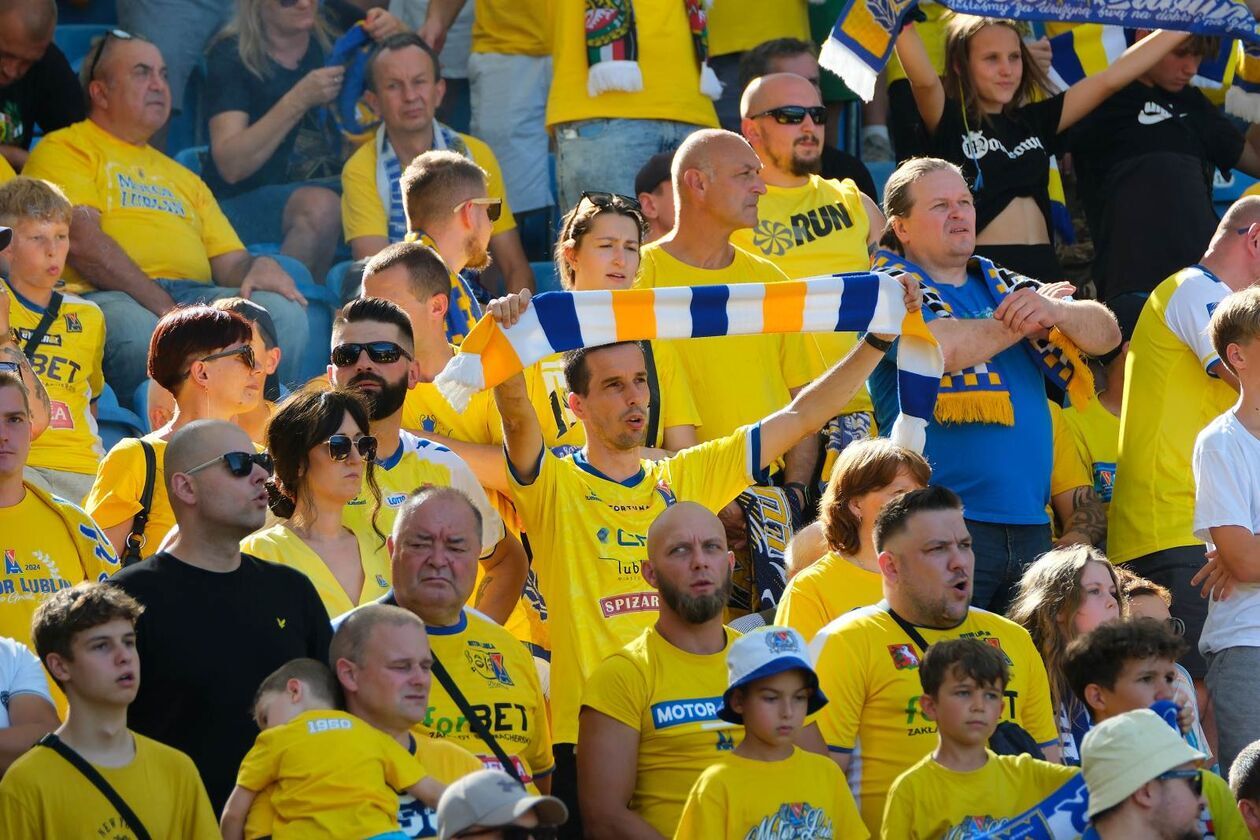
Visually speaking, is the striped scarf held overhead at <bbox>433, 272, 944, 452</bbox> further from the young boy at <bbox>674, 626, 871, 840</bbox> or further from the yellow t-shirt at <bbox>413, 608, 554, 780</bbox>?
the young boy at <bbox>674, 626, 871, 840</bbox>

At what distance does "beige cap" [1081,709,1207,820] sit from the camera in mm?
5055

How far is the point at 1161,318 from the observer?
7.95 metres

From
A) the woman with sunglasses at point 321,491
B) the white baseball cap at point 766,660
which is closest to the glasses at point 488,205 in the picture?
the woman with sunglasses at point 321,491

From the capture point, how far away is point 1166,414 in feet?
25.7

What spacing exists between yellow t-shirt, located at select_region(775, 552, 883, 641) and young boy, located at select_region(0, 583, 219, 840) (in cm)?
214

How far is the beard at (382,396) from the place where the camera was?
6633 mm

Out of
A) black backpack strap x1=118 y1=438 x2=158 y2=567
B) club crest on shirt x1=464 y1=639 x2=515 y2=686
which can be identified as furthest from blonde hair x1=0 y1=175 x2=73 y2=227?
club crest on shirt x1=464 y1=639 x2=515 y2=686

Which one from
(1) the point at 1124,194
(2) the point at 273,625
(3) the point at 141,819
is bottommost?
(3) the point at 141,819

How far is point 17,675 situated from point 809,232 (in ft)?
14.8

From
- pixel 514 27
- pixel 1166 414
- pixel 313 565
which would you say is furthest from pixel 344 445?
pixel 514 27

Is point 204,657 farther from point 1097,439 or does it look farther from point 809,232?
point 1097,439

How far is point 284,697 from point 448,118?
6618 mm

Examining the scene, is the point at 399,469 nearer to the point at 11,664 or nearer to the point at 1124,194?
the point at 11,664

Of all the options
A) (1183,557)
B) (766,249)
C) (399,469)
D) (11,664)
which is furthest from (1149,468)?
(11,664)
